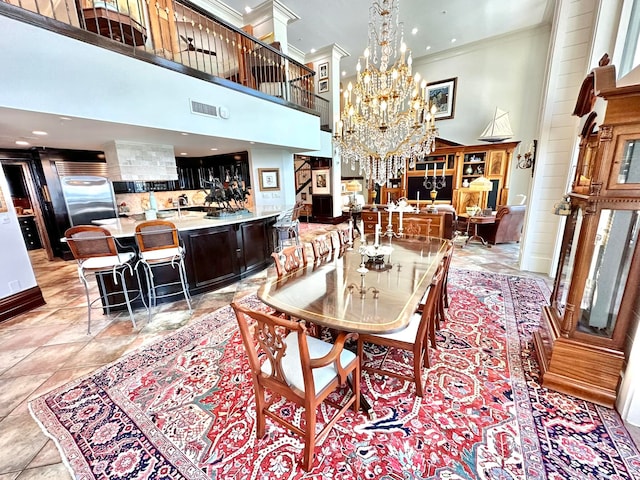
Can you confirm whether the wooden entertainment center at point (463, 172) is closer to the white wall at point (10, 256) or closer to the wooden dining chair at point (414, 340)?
the wooden dining chair at point (414, 340)

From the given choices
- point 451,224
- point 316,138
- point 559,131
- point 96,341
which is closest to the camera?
point 96,341

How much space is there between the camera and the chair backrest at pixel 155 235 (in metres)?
2.80

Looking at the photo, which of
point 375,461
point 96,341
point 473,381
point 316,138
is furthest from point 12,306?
point 316,138

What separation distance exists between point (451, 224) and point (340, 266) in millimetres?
3721

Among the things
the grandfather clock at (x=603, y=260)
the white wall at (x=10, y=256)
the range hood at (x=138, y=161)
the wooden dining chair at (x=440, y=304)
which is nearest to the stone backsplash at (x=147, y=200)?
the range hood at (x=138, y=161)

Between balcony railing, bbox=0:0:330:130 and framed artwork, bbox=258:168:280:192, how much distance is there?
1.73m

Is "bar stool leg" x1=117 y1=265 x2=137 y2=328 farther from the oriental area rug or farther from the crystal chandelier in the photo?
the crystal chandelier

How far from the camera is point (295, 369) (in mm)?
1409

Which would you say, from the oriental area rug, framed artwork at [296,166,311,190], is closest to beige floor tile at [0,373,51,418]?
the oriental area rug

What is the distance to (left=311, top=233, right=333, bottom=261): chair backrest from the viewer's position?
2.61 meters

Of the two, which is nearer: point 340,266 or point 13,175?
point 340,266

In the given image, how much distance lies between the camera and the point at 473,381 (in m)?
1.94

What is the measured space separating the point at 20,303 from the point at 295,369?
4066mm

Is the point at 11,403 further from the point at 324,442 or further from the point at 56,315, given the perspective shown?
the point at 324,442
